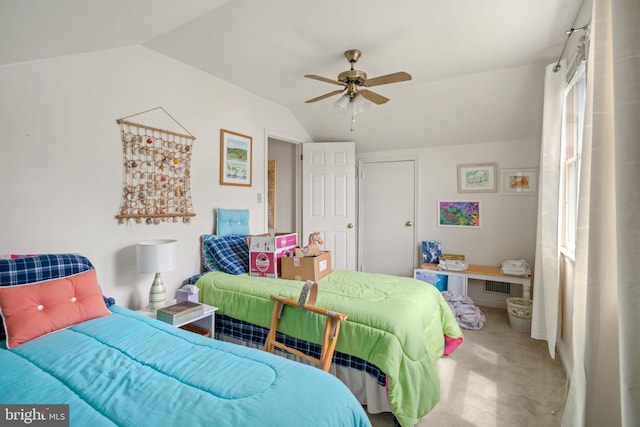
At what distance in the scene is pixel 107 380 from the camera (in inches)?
46.6

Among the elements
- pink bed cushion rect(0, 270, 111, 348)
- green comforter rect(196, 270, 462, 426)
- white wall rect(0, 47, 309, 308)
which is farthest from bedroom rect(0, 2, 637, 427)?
green comforter rect(196, 270, 462, 426)

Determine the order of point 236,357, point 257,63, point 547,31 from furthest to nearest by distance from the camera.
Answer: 1. point 257,63
2. point 547,31
3. point 236,357

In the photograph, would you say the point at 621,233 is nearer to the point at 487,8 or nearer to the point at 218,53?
the point at 487,8

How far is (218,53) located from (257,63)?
0.34m

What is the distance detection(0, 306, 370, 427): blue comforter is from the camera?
101cm

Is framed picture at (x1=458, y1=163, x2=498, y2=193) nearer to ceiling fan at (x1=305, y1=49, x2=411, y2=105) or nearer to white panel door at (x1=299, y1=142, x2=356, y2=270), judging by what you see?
white panel door at (x1=299, y1=142, x2=356, y2=270)

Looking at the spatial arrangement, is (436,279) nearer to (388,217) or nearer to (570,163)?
(388,217)

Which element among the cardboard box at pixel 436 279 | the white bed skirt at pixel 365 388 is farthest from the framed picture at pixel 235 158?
the cardboard box at pixel 436 279

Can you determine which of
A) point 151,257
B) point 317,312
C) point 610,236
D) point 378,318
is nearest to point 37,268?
point 151,257

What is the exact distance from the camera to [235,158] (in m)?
3.37

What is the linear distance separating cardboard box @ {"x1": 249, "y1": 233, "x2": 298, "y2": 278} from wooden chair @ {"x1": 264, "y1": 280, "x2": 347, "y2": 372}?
56 centimetres

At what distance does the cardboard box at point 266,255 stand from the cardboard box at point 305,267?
0.09 metres

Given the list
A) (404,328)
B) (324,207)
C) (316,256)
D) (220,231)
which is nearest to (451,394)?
(404,328)

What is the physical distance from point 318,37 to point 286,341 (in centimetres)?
222
